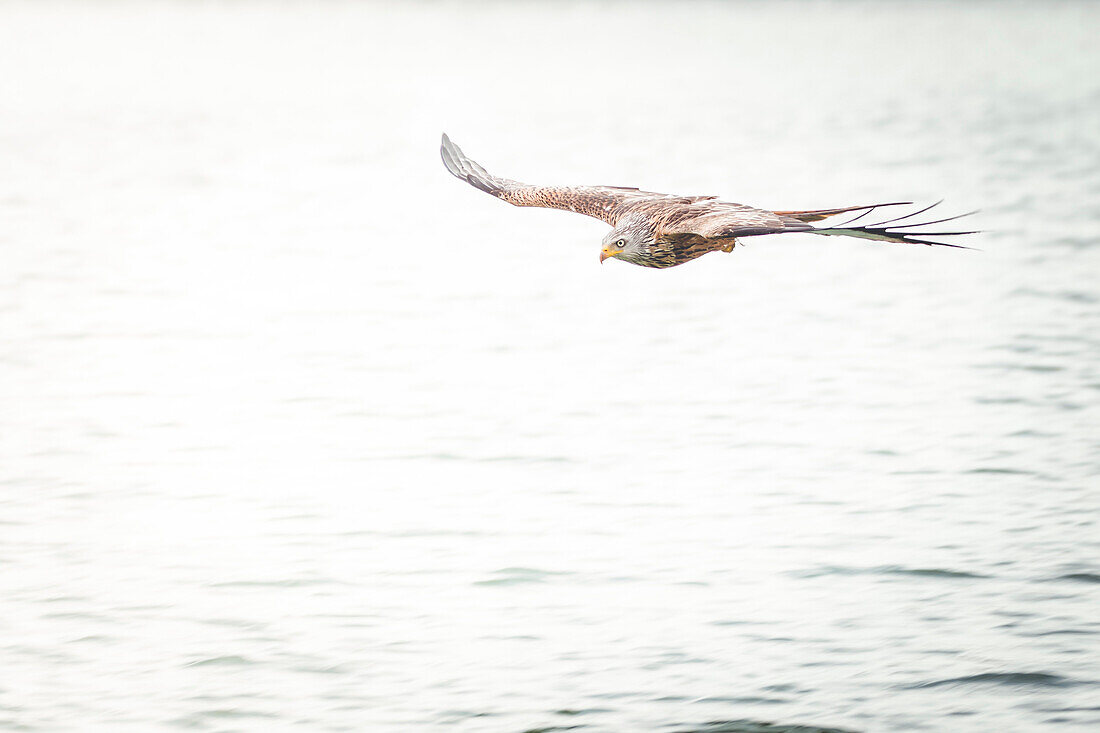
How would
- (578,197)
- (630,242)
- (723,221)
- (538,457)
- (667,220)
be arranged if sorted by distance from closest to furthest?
(723,221) → (667,220) → (630,242) → (578,197) → (538,457)

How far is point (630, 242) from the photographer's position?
11.8 m

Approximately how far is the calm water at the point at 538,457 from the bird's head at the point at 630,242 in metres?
3.49

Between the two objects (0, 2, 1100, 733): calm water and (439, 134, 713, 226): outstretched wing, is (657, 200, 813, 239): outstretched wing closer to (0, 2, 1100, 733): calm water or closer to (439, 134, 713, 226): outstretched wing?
(439, 134, 713, 226): outstretched wing

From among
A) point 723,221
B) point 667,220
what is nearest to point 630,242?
point 667,220

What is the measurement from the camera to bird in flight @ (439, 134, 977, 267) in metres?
9.70

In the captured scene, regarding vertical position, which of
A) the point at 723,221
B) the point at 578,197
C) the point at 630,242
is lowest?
the point at 630,242

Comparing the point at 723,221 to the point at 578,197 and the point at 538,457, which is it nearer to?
the point at 578,197

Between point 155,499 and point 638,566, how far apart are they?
5.68 m

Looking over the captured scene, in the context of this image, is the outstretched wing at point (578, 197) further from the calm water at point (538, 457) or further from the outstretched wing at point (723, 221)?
the calm water at point (538, 457)

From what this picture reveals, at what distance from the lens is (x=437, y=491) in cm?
1831

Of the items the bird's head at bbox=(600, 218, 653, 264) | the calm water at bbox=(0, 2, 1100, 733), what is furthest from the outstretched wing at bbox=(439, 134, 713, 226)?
the calm water at bbox=(0, 2, 1100, 733)

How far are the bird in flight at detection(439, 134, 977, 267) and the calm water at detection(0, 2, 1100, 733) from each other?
352 centimetres

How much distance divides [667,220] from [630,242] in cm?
31

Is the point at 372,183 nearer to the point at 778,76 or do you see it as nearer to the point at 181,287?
the point at 181,287
